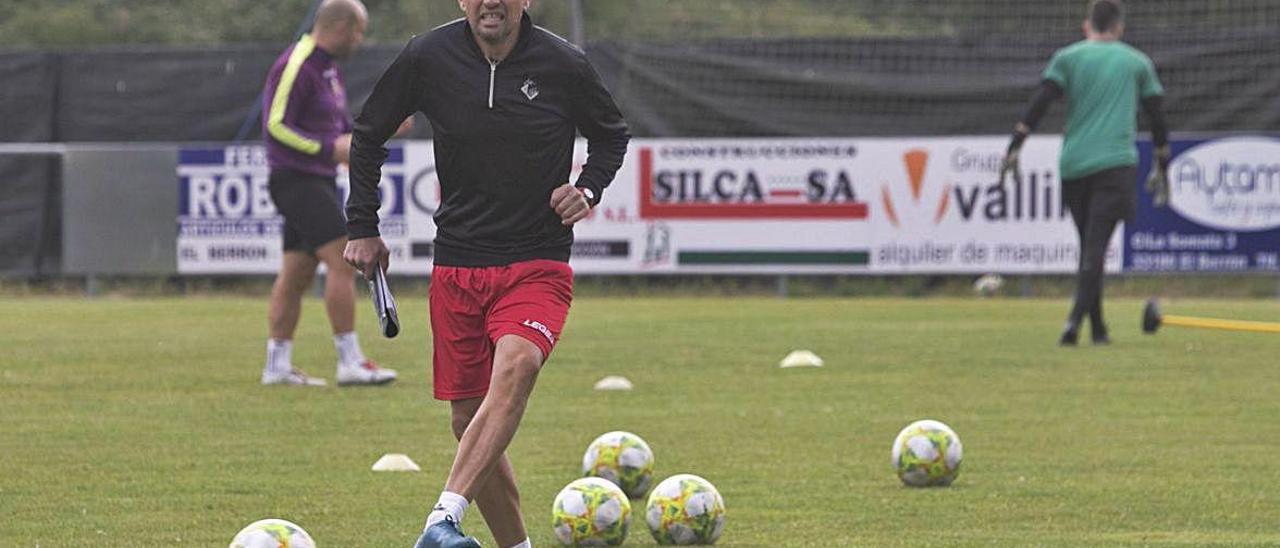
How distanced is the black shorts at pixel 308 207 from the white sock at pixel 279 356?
52 centimetres

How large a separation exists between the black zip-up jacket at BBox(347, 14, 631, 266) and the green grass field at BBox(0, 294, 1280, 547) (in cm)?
116

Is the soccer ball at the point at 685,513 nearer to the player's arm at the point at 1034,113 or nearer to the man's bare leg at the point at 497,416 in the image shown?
the man's bare leg at the point at 497,416

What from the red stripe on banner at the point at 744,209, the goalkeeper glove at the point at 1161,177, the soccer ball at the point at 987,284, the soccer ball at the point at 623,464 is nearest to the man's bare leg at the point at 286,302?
the soccer ball at the point at 623,464

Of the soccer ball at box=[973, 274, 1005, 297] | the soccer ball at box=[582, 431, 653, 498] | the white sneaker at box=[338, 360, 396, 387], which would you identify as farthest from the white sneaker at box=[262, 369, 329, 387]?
the soccer ball at box=[973, 274, 1005, 297]

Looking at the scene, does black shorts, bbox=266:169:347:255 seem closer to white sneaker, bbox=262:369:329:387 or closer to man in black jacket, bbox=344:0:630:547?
white sneaker, bbox=262:369:329:387

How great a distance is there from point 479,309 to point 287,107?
6041mm

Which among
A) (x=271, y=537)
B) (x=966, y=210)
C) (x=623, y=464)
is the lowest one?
(x=623, y=464)

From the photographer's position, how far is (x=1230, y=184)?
67.1 feet

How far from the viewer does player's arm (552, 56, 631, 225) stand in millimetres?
6035

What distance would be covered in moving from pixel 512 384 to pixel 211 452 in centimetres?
363

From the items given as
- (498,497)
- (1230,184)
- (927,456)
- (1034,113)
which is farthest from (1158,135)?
(498,497)

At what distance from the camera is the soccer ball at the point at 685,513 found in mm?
6688

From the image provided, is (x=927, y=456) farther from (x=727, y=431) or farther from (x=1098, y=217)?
(x=1098, y=217)

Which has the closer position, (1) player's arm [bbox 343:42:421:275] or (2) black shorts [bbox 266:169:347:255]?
(1) player's arm [bbox 343:42:421:275]
